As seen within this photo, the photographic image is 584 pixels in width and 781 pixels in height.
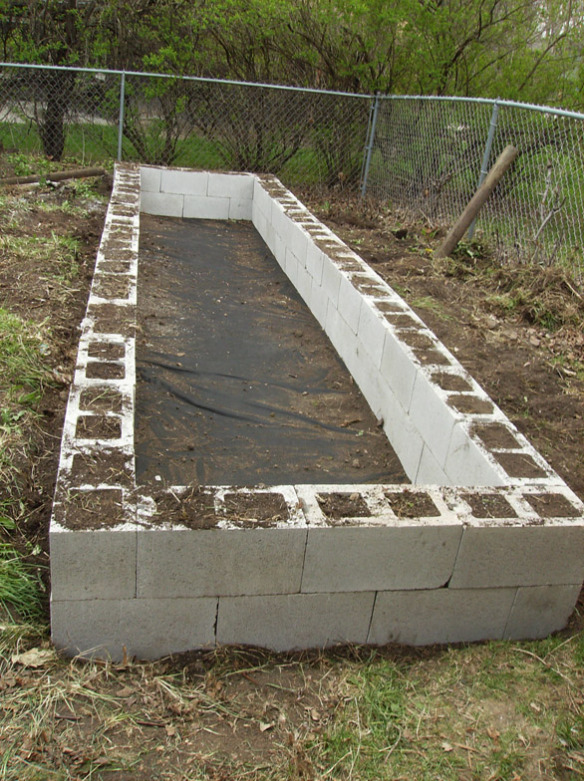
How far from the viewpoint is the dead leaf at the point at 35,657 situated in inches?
101

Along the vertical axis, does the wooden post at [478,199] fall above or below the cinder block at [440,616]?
above

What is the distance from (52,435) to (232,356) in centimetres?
185

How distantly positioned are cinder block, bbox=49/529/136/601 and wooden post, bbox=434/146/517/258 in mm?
6004

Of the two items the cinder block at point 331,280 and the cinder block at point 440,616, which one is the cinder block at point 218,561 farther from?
the cinder block at point 331,280

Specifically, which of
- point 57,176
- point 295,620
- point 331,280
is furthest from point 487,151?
point 295,620

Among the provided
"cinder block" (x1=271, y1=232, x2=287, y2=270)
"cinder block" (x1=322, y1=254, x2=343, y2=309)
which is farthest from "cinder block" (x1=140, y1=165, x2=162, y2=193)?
"cinder block" (x1=322, y1=254, x2=343, y2=309)

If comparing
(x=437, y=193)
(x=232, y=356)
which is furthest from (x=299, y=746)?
(x=437, y=193)

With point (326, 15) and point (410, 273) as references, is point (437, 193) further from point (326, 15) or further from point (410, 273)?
point (326, 15)

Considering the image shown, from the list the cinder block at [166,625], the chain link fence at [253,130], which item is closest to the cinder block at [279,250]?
the chain link fence at [253,130]

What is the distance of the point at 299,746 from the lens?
2361 mm

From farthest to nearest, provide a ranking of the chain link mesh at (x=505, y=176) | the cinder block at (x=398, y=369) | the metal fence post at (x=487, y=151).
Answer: the metal fence post at (x=487, y=151) < the chain link mesh at (x=505, y=176) < the cinder block at (x=398, y=369)

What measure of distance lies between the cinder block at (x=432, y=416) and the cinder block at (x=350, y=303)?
1.25 meters

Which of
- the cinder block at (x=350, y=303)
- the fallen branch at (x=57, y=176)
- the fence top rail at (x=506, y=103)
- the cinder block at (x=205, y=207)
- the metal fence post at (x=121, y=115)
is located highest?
the fence top rail at (x=506, y=103)

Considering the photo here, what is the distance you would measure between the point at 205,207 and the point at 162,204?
0.56m
